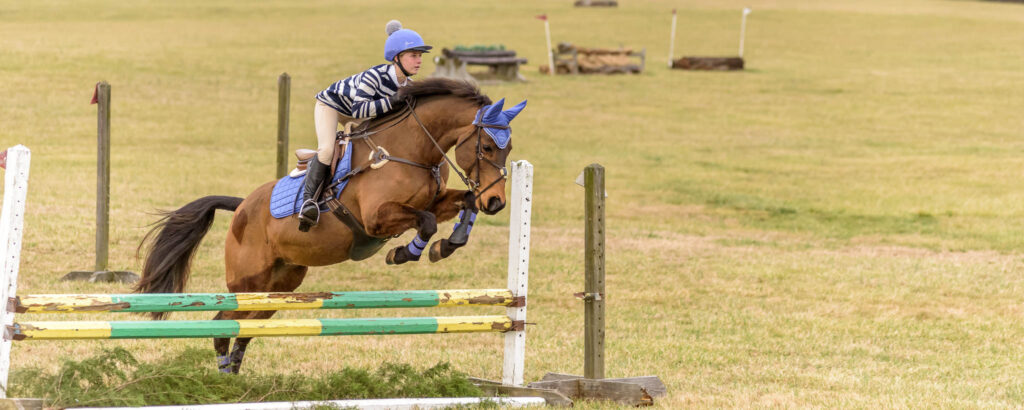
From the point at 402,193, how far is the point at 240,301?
106cm

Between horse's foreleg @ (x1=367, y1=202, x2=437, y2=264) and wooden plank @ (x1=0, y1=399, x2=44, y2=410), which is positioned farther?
horse's foreleg @ (x1=367, y1=202, x2=437, y2=264)

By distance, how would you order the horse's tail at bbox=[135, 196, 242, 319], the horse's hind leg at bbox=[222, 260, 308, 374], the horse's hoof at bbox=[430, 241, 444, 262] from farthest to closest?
the horse's tail at bbox=[135, 196, 242, 319], the horse's hind leg at bbox=[222, 260, 308, 374], the horse's hoof at bbox=[430, 241, 444, 262]

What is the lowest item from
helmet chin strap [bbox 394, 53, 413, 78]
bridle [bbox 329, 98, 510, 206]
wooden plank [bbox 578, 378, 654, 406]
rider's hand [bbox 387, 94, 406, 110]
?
wooden plank [bbox 578, 378, 654, 406]

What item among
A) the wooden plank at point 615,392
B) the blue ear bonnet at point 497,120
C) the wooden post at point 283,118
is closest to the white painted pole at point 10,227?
the blue ear bonnet at point 497,120

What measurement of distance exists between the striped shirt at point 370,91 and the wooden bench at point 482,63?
939 inches

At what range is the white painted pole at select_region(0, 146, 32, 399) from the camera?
199 inches

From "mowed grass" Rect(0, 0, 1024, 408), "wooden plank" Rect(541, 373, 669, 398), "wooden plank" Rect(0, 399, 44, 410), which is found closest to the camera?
"wooden plank" Rect(0, 399, 44, 410)

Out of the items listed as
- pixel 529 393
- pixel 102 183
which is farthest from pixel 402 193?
pixel 102 183

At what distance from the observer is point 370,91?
620cm

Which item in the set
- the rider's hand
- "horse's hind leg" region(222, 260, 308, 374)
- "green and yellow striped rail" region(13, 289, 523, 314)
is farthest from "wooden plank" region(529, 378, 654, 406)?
the rider's hand

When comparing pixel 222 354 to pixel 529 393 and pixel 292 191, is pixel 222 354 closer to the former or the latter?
pixel 292 191

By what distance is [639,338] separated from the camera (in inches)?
356

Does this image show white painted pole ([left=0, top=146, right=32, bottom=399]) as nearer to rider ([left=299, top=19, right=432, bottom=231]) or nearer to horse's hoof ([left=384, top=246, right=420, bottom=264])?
rider ([left=299, top=19, right=432, bottom=231])

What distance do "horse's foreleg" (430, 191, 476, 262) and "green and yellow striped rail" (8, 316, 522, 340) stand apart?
0.39 metres
